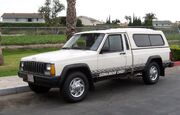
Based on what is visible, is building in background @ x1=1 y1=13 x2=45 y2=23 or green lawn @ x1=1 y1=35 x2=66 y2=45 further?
building in background @ x1=1 y1=13 x2=45 y2=23

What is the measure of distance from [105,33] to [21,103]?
2941 mm

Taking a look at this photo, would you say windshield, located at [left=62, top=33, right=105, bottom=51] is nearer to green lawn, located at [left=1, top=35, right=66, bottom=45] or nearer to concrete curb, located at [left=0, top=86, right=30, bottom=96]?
concrete curb, located at [left=0, top=86, right=30, bottom=96]

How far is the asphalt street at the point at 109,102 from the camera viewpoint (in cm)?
733

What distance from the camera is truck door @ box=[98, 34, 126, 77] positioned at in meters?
8.86

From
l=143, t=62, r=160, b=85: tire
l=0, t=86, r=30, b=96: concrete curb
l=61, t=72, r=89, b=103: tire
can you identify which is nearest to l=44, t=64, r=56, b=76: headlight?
l=61, t=72, r=89, b=103: tire

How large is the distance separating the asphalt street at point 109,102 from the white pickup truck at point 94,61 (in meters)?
0.35

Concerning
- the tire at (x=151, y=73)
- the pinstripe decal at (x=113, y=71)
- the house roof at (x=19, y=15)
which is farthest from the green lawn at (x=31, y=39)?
the house roof at (x=19, y=15)

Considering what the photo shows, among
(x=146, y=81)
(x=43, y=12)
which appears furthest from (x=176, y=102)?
(x=43, y=12)

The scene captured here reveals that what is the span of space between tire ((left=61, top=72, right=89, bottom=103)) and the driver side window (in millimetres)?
1082

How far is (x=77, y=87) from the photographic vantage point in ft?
27.1

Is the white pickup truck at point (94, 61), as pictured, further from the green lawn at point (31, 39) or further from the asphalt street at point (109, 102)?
the green lawn at point (31, 39)

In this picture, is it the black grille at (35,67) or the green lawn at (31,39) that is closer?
the black grille at (35,67)

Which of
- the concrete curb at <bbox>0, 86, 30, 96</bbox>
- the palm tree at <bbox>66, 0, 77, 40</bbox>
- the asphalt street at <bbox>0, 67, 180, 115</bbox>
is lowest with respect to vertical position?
the asphalt street at <bbox>0, 67, 180, 115</bbox>

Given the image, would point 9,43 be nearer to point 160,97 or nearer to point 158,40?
point 158,40
